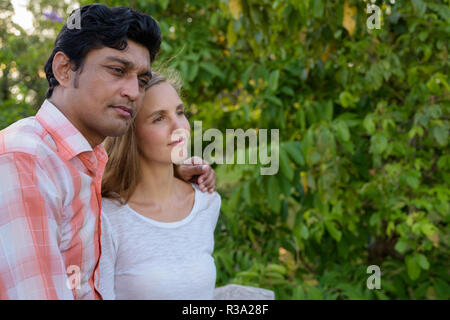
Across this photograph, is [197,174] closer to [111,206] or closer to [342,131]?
[111,206]

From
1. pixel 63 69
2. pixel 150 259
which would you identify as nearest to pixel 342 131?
pixel 150 259

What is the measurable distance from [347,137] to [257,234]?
2.83ft

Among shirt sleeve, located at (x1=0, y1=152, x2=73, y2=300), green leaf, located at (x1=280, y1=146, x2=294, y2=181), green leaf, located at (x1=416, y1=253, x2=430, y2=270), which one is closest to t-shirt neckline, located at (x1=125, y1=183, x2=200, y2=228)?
shirt sleeve, located at (x1=0, y1=152, x2=73, y2=300)

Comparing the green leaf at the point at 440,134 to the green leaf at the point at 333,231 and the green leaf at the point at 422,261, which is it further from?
the green leaf at the point at 333,231

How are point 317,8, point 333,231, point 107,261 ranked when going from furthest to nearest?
point 333,231 < point 317,8 < point 107,261

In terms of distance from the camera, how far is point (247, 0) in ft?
6.65

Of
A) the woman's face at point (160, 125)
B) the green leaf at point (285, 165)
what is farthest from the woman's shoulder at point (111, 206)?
the green leaf at point (285, 165)

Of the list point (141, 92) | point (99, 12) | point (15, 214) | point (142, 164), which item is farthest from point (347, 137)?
point (15, 214)

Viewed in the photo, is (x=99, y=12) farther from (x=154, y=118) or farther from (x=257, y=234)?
(x=257, y=234)

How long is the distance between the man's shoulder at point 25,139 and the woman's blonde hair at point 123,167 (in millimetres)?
355

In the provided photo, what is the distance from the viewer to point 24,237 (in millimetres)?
821

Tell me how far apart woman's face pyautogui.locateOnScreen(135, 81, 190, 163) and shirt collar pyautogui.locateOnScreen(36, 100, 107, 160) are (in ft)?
0.96

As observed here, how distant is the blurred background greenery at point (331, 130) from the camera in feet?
7.07

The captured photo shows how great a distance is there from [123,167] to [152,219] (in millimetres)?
159
